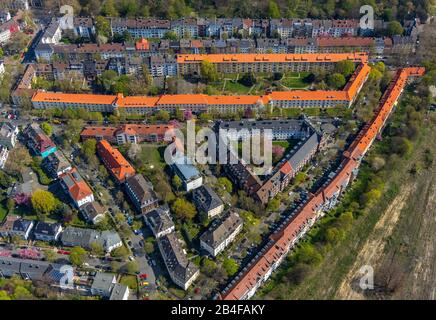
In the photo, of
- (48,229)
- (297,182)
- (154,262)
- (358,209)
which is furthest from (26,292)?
(358,209)

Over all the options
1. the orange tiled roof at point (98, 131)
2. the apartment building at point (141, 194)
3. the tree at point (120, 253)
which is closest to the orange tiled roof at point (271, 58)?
the orange tiled roof at point (98, 131)

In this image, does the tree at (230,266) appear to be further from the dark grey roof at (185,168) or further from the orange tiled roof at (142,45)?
the orange tiled roof at (142,45)

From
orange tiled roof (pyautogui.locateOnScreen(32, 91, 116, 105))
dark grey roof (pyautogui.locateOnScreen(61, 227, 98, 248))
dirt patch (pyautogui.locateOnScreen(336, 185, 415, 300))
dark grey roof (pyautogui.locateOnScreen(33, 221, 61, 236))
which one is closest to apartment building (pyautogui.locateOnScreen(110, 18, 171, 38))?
orange tiled roof (pyautogui.locateOnScreen(32, 91, 116, 105))

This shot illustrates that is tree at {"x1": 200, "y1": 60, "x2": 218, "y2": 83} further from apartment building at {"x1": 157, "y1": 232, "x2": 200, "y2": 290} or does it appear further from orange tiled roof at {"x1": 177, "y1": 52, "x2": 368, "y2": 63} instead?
apartment building at {"x1": 157, "y1": 232, "x2": 200, "y2": 290}

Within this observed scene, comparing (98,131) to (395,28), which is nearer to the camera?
(98,131)

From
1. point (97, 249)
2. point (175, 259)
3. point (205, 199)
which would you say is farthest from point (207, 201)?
point (97, 249)

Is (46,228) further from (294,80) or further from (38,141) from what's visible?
(294,80)
